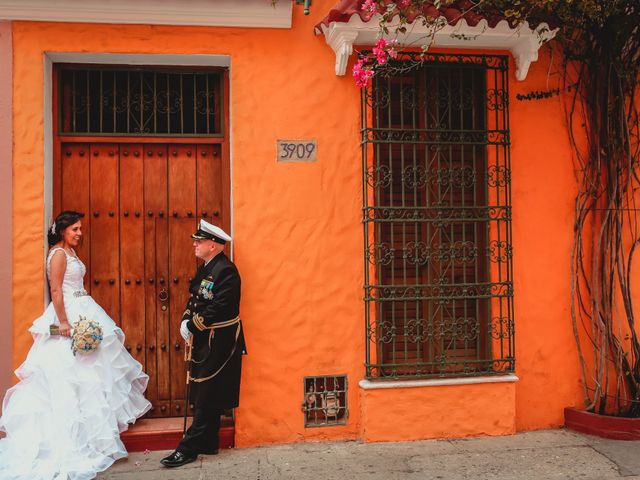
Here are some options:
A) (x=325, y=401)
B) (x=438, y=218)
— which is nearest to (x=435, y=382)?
(x=325, y=401)

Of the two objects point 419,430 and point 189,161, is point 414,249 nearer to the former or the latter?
point 419,430

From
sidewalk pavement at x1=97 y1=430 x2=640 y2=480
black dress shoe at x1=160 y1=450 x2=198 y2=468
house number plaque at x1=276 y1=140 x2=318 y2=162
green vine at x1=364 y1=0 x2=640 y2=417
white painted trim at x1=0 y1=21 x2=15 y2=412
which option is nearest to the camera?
sidewalk pavement at x1=97 y1=430 x2=640 y2=480

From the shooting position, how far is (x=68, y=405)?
4.64 metres

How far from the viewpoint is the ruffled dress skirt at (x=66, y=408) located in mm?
4473

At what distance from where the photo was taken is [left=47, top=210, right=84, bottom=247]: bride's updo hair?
16.3 ft

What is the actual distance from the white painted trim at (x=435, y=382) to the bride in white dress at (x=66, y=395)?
1.94m

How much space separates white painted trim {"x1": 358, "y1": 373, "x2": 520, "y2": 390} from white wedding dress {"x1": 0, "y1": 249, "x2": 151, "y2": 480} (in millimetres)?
1986

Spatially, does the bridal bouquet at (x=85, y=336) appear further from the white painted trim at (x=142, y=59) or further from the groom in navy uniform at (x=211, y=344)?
the white painted trim at (x=142, y=59)

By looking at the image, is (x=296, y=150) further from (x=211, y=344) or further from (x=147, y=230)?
(x=211, y=344)

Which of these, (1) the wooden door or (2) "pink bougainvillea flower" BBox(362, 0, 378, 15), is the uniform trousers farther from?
(2) "pink bougainvillea flower" BBox(362, 0, 378, 15)

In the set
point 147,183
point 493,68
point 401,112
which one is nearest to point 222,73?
point 147,183

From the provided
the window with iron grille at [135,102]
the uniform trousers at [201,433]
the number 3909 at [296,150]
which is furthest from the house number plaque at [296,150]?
the uniform trousers at [201,433]

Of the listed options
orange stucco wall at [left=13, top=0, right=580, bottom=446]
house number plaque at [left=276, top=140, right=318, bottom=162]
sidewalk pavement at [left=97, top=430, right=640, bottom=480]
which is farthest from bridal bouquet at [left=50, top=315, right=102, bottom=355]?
house number plaque at [left=276, top=140, right=318, bottom=162]

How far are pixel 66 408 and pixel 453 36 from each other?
433 centimetres
